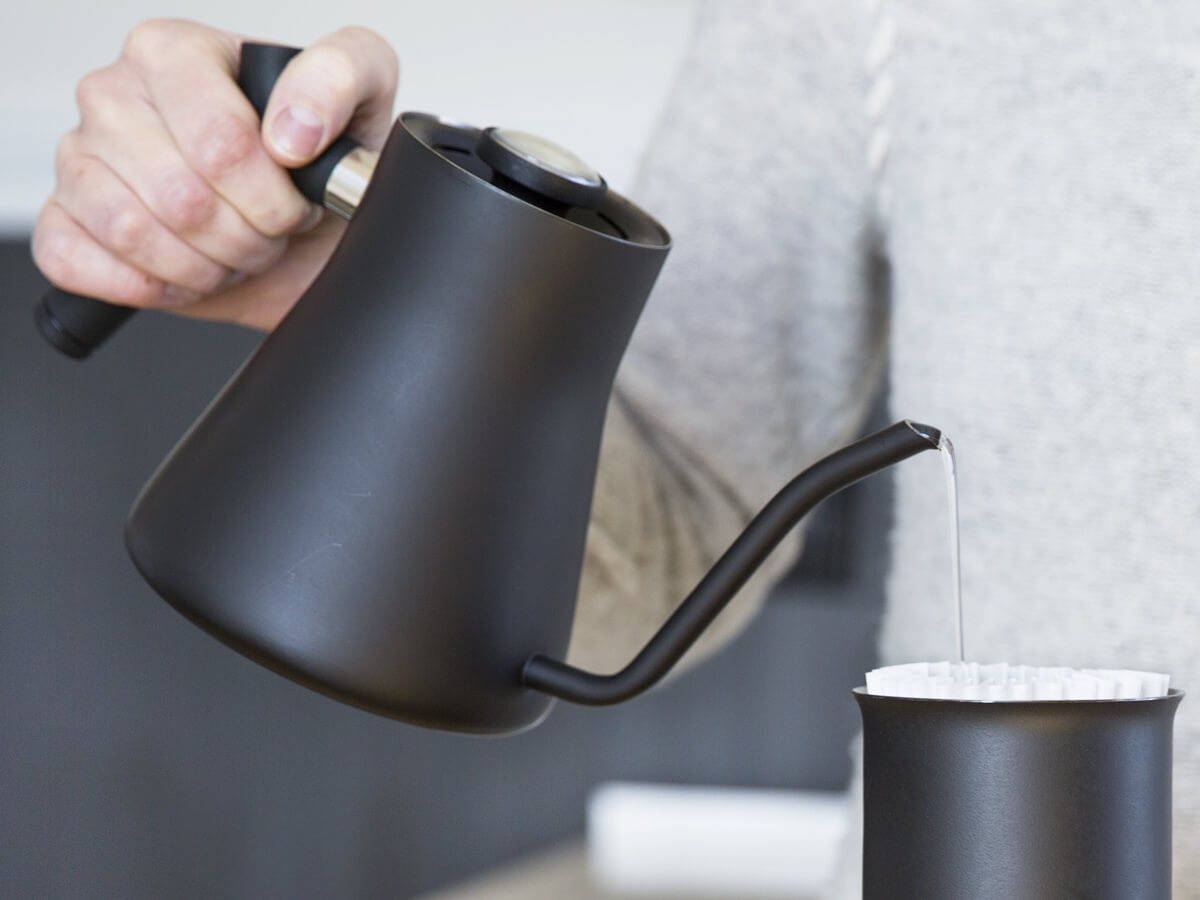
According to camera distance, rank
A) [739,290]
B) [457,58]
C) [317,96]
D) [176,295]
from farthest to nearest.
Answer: [457,58]
[739,290]
[176,295]
[317,96]

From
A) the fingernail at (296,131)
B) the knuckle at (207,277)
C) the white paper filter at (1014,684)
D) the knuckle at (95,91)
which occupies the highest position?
the knuckle at (95,91)

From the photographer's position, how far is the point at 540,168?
0.34 meters

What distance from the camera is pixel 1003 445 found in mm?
567

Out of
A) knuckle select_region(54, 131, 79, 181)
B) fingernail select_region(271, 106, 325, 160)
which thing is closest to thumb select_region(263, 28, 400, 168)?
fingernail select_region(271, 106, 325, 160)

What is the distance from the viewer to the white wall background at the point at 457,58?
200 centimetres

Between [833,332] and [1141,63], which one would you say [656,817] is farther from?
[1141,63]

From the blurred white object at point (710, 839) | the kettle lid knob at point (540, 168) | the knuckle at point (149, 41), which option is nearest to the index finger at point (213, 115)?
the knuckle at point (149, 41)

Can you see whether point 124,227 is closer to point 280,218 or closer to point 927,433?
point 280,218

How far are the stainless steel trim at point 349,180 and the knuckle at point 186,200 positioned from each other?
0.19 ft

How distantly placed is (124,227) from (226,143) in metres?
0.07

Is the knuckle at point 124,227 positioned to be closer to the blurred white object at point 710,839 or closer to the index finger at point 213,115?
the index finger at point 213,115

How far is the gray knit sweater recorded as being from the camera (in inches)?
20.2

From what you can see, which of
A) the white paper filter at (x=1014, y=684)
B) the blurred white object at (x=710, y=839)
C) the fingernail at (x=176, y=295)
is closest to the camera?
the white paper filter at (x=1014, y=684)

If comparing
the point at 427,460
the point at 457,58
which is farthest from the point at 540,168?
the point at 457,58
